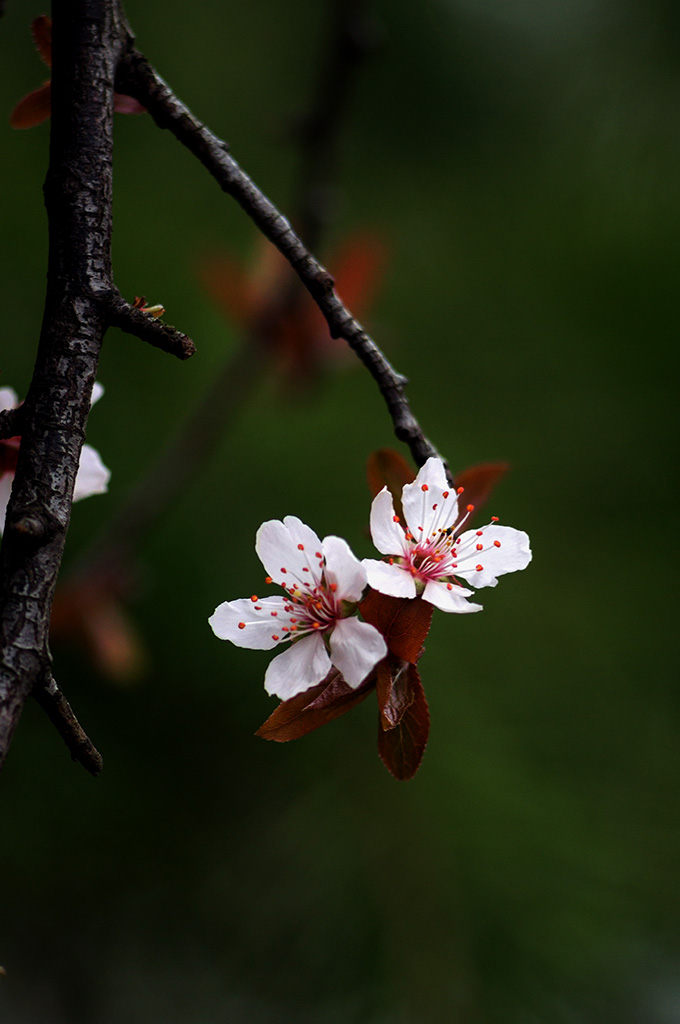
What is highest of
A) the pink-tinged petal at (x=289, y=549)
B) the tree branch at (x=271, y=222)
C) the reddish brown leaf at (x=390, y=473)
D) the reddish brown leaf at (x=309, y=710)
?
the tree branch at (x=271, y=222)

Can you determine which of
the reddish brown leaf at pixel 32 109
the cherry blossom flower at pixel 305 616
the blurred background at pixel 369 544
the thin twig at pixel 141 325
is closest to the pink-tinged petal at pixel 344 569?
the cherry blossom flower at pixel 305 616

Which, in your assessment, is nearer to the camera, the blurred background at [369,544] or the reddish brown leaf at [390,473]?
the reddish brown leaf at [390,473]

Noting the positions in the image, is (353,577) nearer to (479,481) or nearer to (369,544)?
(479,481)

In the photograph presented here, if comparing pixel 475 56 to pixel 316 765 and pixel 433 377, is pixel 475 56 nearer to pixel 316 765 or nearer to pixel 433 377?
pixel 433 377

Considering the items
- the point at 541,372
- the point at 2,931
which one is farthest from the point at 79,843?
the point at 541,372

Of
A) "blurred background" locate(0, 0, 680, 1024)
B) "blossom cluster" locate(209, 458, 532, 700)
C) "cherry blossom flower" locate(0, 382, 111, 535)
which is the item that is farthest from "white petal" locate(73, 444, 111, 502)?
"blurred background" locate(0, 0, 680, 1024)

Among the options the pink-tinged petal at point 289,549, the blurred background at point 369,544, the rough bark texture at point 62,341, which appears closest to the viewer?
the rough bark texture at point 62,341

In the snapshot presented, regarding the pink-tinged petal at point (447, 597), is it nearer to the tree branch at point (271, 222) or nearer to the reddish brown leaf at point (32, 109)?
the tree branch at point (271, 222)
